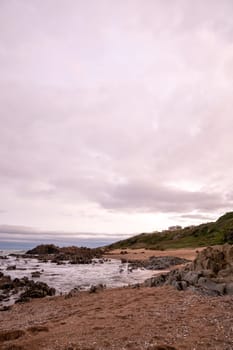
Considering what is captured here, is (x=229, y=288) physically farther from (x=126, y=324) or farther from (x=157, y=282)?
(x=126, y=324)

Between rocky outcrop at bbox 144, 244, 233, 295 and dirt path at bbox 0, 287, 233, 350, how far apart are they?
1665mm

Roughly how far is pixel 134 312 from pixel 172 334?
3.87m

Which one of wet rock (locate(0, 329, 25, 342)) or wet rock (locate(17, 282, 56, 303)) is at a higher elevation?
wet rock (locate(0, 329, 25, 342))

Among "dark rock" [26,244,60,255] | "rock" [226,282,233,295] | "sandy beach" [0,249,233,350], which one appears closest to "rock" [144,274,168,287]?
"sandy beach" [0,249,233,350]

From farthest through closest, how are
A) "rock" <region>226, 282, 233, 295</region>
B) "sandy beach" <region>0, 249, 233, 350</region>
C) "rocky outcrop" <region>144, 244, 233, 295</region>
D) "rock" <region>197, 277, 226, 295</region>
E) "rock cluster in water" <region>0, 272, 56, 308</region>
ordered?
"rock cluster in water" <region>0, 272, 56, 308</region>
"rocky outcrop" <region>144, 244, 233, 295</region>
"rock" <region>197, 277, 226, 295</region>
"rock" <region>226, 282, 233, 295</region>
"sandy beach" <region>0, 249, 233, 350</region>

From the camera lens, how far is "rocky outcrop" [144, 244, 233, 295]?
19234mm

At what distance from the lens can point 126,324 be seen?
495 inches

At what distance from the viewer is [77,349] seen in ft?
32.5

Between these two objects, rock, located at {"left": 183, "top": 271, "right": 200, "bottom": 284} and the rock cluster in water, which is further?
the rock cluster in water

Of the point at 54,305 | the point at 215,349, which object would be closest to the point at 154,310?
the point at 215,349

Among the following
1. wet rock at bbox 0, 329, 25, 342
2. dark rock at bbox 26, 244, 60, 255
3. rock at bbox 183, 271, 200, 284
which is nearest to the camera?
wet rock at bbox 0, 329, 25, 342

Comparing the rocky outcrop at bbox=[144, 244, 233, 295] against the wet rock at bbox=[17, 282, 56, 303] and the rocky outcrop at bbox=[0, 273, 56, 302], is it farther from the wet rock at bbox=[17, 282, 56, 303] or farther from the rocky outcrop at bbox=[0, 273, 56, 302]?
the rocky outcrop at bbox=[0, 273, 56, 302]

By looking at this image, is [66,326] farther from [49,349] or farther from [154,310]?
[154,310]

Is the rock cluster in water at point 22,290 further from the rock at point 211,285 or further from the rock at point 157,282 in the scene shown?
the rock at point 211,285
